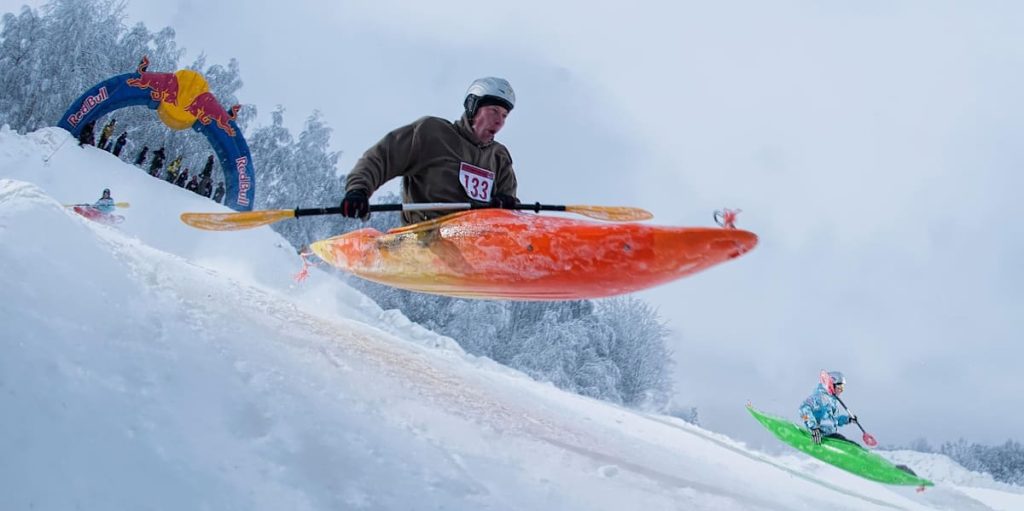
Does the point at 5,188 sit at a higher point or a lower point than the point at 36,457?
higher

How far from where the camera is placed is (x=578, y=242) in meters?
4.90

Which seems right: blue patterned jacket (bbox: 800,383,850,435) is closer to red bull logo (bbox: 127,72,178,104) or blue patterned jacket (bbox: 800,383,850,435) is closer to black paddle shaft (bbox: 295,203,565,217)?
black paddle shaft (bbox: 295,203,565,217)

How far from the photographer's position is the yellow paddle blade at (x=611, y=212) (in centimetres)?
659

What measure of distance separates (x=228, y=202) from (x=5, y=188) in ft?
54.9

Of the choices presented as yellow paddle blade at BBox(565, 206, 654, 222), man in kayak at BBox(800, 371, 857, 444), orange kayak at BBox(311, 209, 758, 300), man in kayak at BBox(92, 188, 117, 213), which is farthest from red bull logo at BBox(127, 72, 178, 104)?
man in kayak at BBox(800, 371, 857, 444)

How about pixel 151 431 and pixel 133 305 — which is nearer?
pixel 151 431

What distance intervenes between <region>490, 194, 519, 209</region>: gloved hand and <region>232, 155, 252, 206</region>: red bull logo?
1607 centimetres

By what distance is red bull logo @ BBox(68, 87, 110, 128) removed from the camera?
18188 mm

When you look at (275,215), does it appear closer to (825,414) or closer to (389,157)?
(389,157)

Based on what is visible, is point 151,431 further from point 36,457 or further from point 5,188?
point 5,188

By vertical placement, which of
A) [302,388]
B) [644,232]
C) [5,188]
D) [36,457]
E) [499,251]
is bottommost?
[36,457]

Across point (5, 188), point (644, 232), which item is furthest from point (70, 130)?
point (644, 232)

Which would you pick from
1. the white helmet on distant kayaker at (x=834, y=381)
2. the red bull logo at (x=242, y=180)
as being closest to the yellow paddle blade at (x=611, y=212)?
the white helmet on distant kayaker at (x=834, y=381)

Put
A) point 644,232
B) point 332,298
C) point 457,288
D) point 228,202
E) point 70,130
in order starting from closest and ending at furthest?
point 644,232 < point 457,288 < point 332,298 < point 70,130 < point 228,202
